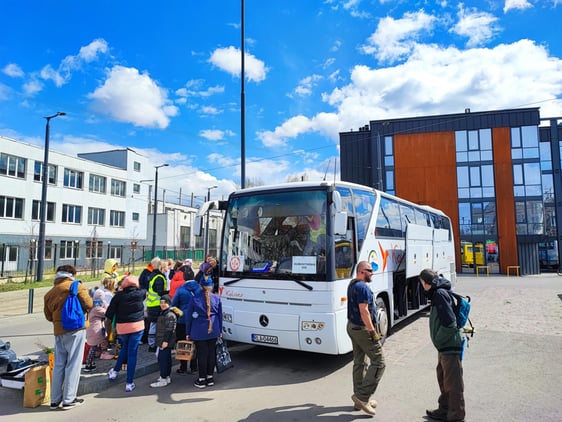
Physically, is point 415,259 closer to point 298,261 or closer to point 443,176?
point 298,261

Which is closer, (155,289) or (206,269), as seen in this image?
(206,269)

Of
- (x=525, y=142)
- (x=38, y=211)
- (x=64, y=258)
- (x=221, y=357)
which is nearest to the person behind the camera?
(x=221, y=357)

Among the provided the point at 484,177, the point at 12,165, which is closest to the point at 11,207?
the point at 12,165

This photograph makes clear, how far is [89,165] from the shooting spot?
41.2m

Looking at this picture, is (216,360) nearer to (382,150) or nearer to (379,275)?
(379,275)

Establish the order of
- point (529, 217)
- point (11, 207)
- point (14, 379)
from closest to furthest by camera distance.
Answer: point (14, 379) → point (529, 217) → point (11, 207)

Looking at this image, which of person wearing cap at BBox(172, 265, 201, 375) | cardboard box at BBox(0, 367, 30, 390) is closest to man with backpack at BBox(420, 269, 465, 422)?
person wearing cap at BBox(172, 265, 201, 375)

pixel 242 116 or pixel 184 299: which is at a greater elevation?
pixel 242 116

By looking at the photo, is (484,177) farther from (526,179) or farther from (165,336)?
(165,336)

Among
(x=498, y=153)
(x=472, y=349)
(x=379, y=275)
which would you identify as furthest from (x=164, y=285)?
(x=498, y=153)

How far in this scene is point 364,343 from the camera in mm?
5219

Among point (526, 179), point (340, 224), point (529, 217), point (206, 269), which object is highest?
point (526, 179)

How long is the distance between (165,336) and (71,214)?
124 feet

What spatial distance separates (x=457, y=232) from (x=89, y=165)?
36.0 meters
